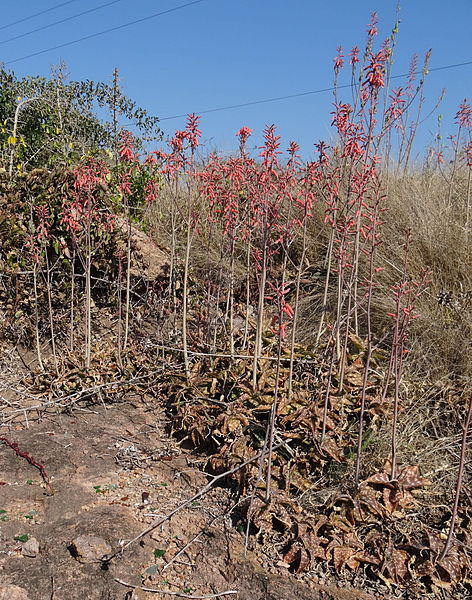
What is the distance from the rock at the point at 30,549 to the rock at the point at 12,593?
20cm

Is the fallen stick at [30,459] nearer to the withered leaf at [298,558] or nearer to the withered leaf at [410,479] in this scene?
the withered leaf at [298,558]

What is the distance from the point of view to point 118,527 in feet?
8.16

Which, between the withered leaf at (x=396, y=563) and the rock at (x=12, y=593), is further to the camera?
the withered leaf at (x=396, y=563)

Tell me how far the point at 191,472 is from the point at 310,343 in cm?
136

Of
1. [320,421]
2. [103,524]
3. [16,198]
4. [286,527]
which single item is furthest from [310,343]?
[16,198]

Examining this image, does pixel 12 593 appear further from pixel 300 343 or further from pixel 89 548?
pixel 300 343

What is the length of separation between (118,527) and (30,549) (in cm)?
37

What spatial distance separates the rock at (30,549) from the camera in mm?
2318

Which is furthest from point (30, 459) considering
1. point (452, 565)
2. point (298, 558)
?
point (452, 565)

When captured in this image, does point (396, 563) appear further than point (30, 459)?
No

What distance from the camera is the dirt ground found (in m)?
2.20

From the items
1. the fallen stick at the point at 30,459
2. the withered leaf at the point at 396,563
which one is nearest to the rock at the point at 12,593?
the fallen stick at the point at 30,459

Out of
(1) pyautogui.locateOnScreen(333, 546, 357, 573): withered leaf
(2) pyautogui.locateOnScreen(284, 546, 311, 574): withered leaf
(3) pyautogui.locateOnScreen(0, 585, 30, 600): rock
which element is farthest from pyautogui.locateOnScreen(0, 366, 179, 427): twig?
(1) pyautogui.locateOnScreen(333, 546, 357, 573): withered leaf

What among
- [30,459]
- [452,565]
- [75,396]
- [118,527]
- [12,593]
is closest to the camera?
[12,593]
